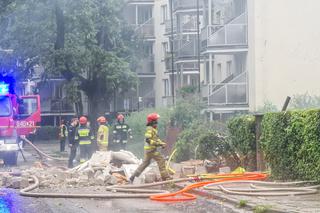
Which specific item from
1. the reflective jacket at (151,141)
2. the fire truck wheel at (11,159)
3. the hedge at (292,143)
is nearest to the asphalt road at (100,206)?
the hedge at (292,143)

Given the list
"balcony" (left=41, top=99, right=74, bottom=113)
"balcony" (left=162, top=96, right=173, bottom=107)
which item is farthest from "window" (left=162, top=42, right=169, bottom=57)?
"balcony" (left=41, top=99, right=74, bottom=113)

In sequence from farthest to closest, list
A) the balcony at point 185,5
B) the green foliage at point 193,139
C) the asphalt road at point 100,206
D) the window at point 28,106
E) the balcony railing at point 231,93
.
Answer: the balcony at point 185,5, the balcony railing at point 231,93, the window at point 28,106, the green foliage at point 193,139, the asphalt road at point 100,206

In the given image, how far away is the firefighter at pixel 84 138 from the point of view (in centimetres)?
2281

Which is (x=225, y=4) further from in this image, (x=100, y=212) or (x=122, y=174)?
(x=100, y=212)

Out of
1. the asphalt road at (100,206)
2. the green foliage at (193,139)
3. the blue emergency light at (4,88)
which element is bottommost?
the asphalt road at (100,206)

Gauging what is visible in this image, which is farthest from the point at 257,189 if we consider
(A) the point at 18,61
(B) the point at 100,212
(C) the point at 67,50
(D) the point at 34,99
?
(A) the point at 18,61

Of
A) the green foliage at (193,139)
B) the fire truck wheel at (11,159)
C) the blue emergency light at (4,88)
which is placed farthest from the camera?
the blue emergency light at (4,88)

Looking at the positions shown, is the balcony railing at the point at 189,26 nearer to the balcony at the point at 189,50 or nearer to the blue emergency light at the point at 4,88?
the balcony at the point at 189,50

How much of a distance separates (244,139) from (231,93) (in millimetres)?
15369

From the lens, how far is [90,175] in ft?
59.8

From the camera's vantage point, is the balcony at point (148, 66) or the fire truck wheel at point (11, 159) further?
the balcony at point (148, 66)

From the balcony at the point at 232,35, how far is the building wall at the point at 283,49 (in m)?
0.98

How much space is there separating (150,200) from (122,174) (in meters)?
4.30

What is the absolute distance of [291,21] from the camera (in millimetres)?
32594
